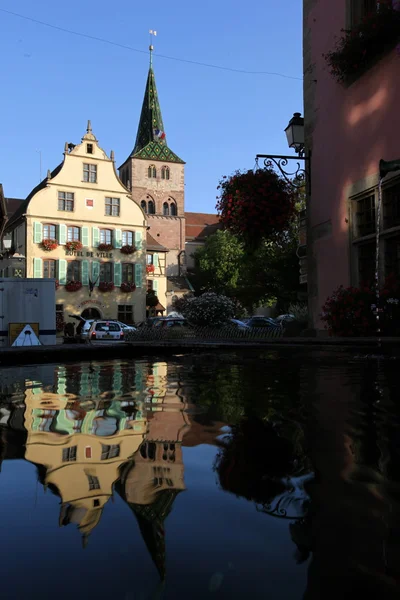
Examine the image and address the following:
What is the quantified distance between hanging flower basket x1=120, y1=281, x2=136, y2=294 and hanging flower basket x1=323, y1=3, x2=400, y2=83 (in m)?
32.1

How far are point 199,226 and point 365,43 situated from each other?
69.3m

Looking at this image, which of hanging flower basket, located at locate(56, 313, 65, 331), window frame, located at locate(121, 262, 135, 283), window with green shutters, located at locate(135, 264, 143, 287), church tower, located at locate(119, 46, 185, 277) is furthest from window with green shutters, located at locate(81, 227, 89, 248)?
church tower, located at locate(119, 46, 185, 277)

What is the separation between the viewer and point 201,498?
194cm

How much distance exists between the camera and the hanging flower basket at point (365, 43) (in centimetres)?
883

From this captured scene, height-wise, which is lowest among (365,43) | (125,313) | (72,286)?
(125,313)

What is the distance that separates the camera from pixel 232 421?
3.34 meters

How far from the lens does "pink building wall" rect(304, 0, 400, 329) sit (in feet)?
31.0

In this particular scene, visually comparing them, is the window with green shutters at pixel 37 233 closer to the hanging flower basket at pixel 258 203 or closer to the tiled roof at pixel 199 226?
the hanging flower basket at pixel 258 203

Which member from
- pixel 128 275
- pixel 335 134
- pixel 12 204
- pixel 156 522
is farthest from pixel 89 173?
pixel 156 522

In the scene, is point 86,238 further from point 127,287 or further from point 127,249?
point 127,287

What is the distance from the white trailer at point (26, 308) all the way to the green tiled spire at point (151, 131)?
49381 millimetres

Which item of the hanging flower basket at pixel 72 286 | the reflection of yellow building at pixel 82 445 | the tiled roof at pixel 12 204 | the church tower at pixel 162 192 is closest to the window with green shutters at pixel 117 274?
the hanging flower basket at pixel 72 286

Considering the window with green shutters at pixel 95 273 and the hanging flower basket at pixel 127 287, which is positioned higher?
the window with green shutters at pixel 95 273

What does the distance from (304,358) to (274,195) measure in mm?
3519
